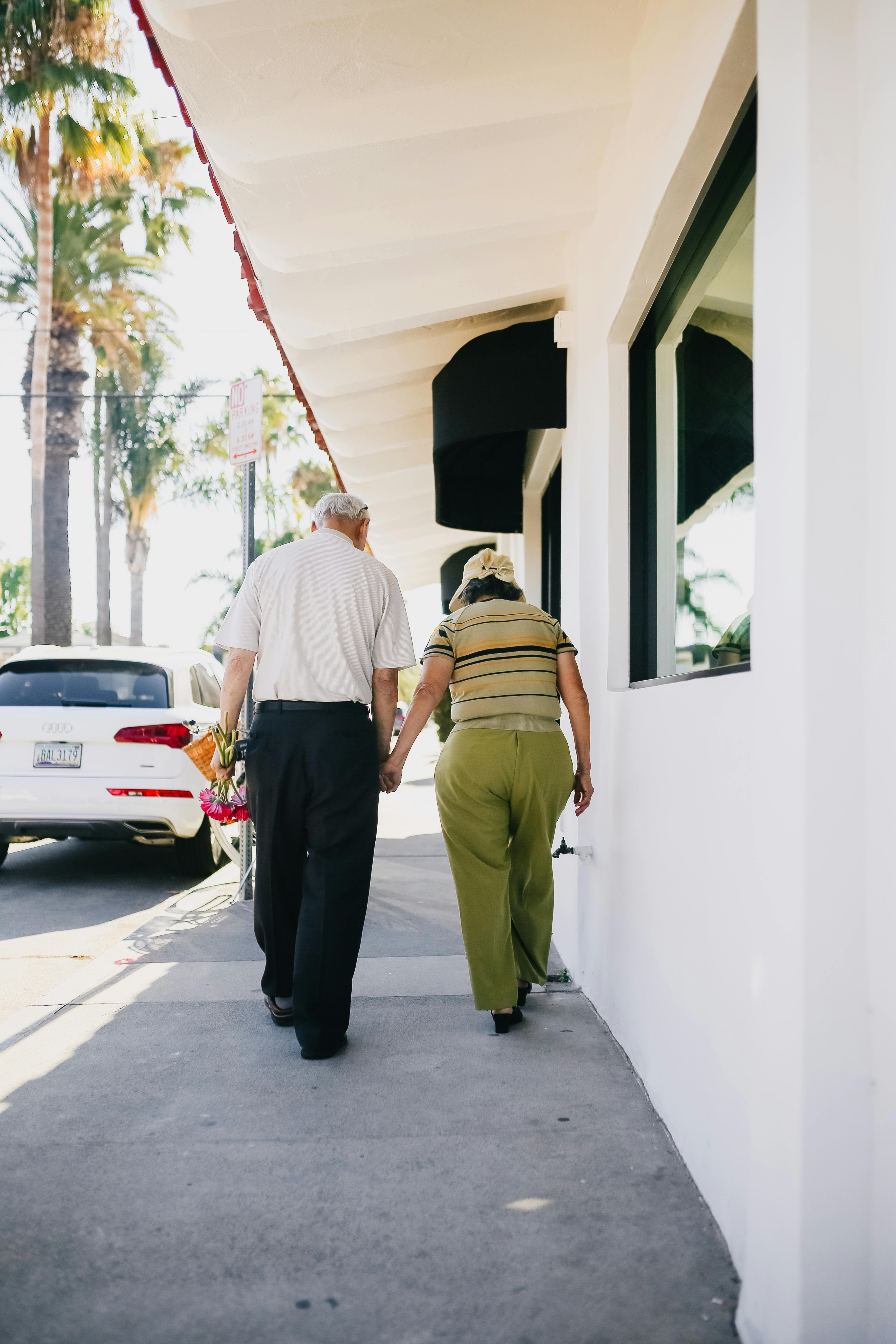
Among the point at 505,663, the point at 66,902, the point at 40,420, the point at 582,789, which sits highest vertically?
the point at 40,420

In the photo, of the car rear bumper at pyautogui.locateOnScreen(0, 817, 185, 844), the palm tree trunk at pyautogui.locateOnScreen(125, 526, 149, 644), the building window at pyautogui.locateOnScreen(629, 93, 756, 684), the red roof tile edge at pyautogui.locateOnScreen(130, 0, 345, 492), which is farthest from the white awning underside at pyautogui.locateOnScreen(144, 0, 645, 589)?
the palm tree trunk at pyautogui.locateOnScreen(125, 526, 149, 644)

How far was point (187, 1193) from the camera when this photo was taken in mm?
2557

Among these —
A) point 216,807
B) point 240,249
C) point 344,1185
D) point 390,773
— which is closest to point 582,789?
point 390,773

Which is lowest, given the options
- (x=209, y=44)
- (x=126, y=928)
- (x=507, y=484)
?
(x=126, y=928)

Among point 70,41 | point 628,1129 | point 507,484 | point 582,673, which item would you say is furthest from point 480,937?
point 70,41

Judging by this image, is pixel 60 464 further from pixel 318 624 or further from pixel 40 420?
pixel 318 624

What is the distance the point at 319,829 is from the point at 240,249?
8.48ft

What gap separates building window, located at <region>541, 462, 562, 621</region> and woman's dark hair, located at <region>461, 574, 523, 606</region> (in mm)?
2482

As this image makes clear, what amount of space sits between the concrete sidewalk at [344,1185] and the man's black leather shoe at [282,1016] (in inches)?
2.8

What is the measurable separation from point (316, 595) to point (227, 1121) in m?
1.74

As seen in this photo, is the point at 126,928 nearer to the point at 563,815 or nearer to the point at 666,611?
the point at 563,815

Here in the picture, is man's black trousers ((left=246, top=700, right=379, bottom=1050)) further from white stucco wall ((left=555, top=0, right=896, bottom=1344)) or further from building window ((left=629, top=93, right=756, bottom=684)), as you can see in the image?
→ white stucco wall ((left=555, top=0, right=896, bottom=1344))

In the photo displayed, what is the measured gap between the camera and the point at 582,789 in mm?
3924

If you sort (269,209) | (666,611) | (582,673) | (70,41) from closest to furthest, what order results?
(666,611)
(269,209)
(582,673)
(70,41)
